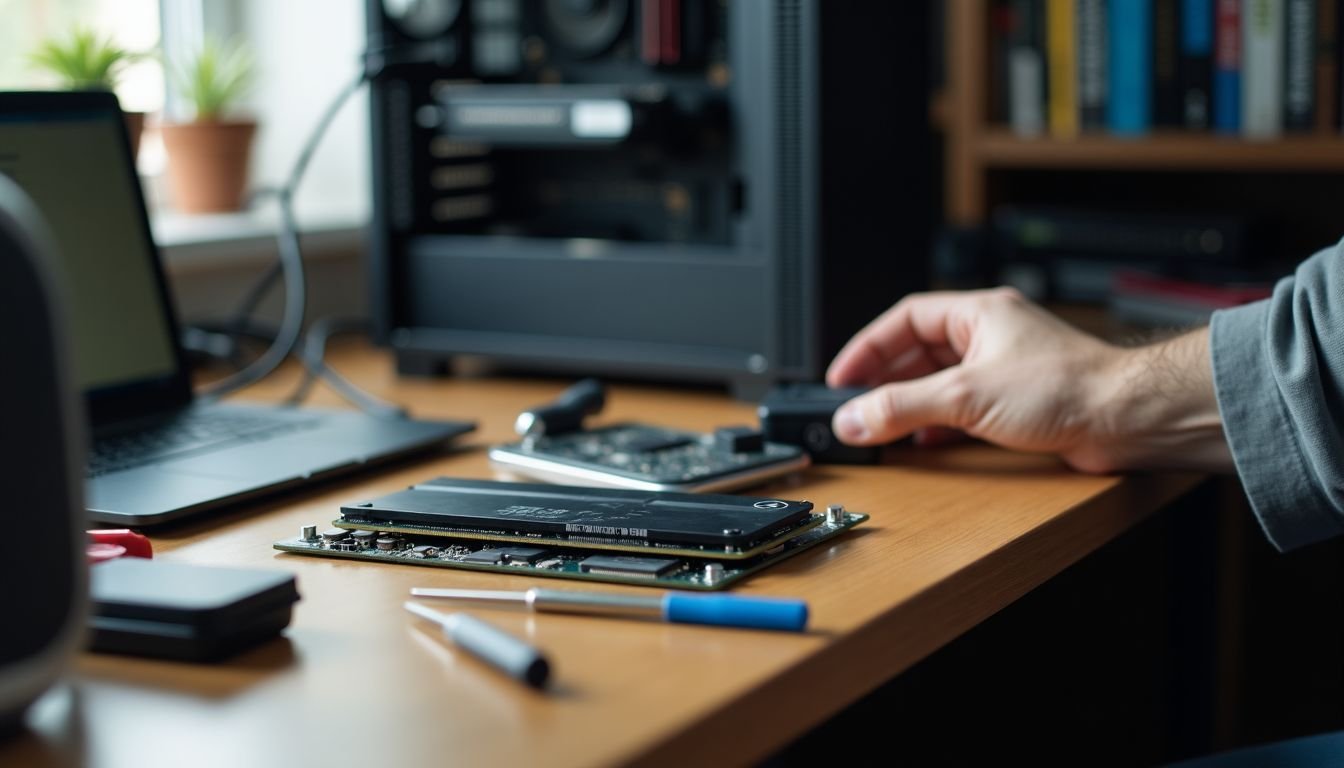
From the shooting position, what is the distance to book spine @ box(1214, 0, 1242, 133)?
1.64m

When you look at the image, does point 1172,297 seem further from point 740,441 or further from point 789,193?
point 740,441

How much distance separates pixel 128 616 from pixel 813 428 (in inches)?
19.5

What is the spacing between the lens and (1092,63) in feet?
5.72

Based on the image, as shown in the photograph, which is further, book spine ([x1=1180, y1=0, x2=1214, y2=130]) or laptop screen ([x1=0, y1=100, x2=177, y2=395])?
book spine ([x1=1180, y1=0, x2=1214, y2=130])

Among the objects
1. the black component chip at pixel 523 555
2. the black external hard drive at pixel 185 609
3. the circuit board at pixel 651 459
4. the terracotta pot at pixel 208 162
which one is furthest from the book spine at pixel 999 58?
the black external hard drive at pixel 185 609

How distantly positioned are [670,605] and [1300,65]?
1.26 m

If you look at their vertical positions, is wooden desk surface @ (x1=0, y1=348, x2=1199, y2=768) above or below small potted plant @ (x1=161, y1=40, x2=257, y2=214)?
below

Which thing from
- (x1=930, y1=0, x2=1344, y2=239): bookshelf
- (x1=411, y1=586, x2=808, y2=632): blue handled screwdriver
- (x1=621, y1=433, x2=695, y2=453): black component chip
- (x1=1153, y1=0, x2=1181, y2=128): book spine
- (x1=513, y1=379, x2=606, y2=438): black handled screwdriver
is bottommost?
(x1=411, y1=586, x2=808, y2=632): blue handled screwdriver

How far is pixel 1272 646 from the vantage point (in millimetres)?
1811

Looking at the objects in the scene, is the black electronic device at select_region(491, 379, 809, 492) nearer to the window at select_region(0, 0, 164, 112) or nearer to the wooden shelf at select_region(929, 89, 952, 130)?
the window at select_region(0, 0, 164, 112)

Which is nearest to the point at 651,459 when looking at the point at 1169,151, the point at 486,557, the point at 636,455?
the point at 636,455

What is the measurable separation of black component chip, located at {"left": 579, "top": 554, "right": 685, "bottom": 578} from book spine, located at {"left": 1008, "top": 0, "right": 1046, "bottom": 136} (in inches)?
48.5

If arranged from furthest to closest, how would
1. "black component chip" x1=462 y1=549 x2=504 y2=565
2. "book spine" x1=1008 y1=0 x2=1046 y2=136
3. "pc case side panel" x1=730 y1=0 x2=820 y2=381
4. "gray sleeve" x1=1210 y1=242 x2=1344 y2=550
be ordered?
"book spine" x1=1008 y1=0 x2=1046 y2=136
"pc case side panel" x1=730 y1=0 x2=820 y2=381
"gray sleeve" x1=1210 y1=242 x2=1344 y2=550
"black component chip" x1=462 y1=549 x2=504 y2=565

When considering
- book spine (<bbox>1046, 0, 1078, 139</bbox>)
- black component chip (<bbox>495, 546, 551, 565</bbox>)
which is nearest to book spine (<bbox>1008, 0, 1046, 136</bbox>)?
book spine (<bbox>1046, 0, 1078, 139</bbox>)
